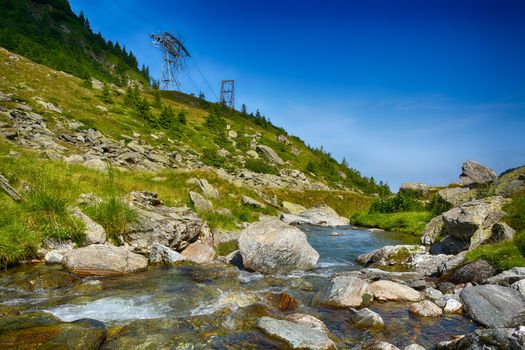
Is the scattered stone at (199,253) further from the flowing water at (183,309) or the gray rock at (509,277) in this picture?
the gray rock at (509,277)

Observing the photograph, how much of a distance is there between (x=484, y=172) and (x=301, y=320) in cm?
7446

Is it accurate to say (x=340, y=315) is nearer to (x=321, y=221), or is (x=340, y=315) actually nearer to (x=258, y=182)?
(x=321, y=221)

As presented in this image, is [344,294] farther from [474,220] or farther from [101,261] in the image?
[474,220]

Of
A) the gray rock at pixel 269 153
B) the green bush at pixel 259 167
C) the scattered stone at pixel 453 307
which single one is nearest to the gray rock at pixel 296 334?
the scattered stone at pixel 453 307

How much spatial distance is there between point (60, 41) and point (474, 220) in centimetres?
14722

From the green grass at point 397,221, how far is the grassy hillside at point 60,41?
234ft

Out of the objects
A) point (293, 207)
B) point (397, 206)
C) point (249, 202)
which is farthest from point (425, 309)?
point (397, 206)

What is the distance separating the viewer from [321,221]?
41.8 m

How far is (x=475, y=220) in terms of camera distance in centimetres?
1670

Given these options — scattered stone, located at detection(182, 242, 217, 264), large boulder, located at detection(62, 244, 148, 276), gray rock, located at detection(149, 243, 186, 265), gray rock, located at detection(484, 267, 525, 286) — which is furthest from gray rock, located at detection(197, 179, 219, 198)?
gray rock, located at detection(484, 267, 525, 286)

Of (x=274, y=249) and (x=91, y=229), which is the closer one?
(x=91, y=229)

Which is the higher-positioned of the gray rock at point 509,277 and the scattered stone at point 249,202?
the scattered stone at point 249,202

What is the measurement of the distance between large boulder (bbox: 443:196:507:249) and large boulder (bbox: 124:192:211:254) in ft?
43.7

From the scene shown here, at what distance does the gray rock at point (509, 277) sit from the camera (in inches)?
416
